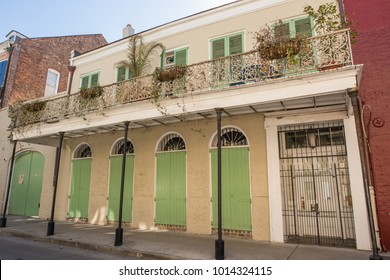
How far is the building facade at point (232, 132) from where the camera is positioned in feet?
21.1

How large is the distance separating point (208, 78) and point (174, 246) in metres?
4.50

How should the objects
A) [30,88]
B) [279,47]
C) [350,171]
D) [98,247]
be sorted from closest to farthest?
[279,47]
[350,171]
[98,247]
[30,88]

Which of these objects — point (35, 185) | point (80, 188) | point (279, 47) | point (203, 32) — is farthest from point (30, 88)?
point (279, 47)

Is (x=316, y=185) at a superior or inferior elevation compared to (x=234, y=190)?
superior

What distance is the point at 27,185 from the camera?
12914 millimetres

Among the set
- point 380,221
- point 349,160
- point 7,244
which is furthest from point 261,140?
point 7,244

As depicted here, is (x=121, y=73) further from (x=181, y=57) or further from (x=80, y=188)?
(x=80, y=188)

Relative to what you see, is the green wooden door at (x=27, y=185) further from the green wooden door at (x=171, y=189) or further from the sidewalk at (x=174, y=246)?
the green wooden door at (x=171, y=189)

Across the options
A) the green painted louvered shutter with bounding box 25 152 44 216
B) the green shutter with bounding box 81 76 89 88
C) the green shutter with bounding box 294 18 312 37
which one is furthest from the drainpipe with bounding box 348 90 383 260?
the green painted louvered shutter with bounding box 25 152 44 216

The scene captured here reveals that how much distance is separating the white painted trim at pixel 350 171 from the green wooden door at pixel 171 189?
9.44ft

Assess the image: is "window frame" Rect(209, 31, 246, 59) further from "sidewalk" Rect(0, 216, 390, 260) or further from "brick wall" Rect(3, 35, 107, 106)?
"brick wall" Rect(3, 35, 107, 106)

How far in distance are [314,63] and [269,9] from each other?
3.52 meters

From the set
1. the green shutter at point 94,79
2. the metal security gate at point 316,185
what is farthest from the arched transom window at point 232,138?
the green shutter at point 94,79

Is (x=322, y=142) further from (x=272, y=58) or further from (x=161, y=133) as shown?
(x=161, y=133)
